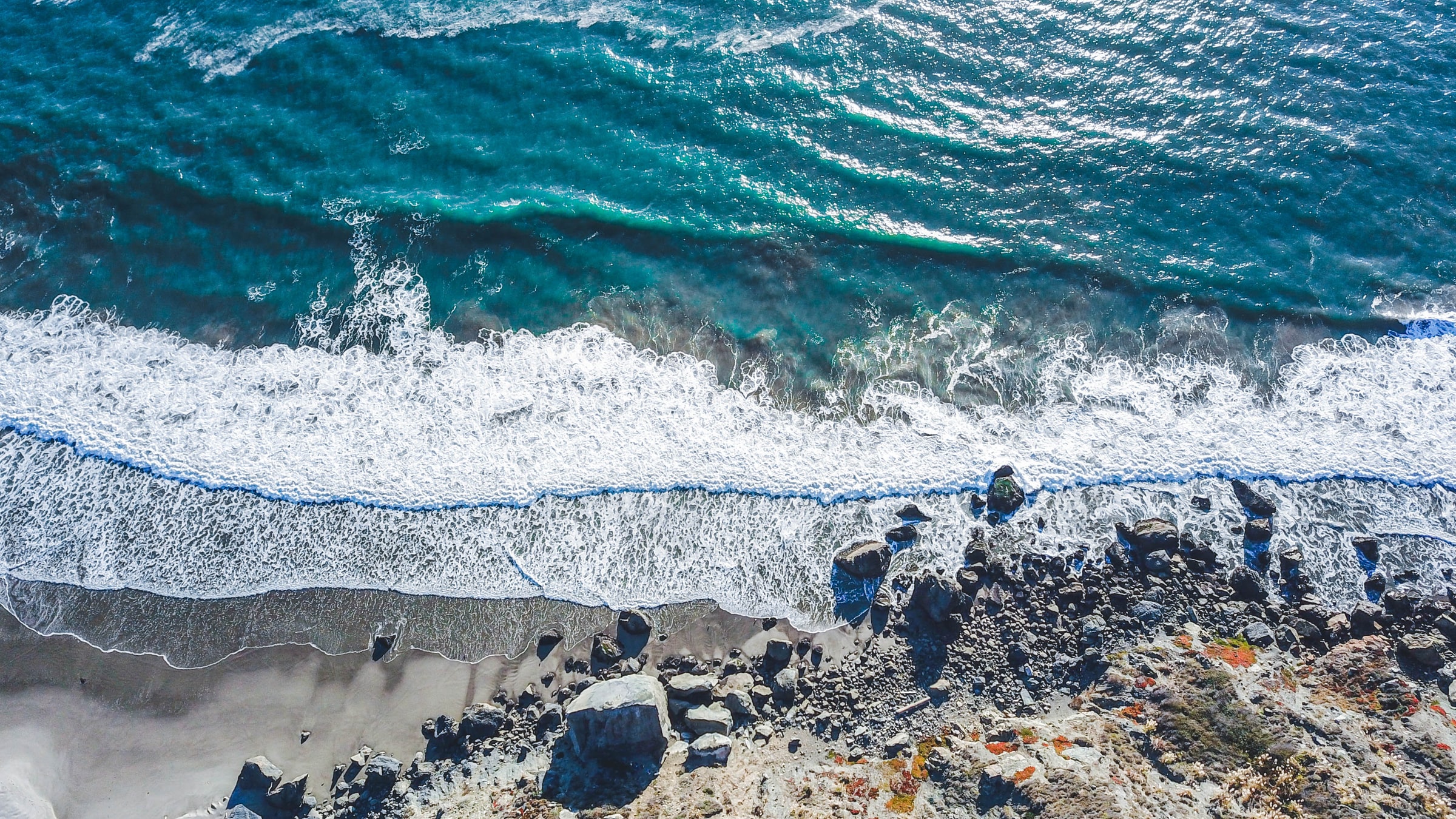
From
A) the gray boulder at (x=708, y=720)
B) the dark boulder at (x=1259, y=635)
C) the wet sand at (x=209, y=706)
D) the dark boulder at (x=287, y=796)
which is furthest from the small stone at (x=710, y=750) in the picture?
the dark boulder at (x=1259, y=635)

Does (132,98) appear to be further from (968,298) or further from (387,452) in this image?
(968,298)

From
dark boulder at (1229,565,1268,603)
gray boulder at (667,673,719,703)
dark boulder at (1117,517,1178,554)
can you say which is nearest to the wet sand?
gray boulder at (667,673,719,703)

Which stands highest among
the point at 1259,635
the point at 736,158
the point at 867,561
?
the point at 736,158

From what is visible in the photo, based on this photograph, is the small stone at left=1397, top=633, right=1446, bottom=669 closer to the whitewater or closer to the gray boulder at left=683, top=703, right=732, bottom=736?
the whitewater

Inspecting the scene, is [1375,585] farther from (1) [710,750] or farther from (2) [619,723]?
(2) [619,723]

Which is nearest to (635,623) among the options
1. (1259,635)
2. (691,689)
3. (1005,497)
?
(691,689)

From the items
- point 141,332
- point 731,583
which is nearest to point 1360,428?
point 731,583

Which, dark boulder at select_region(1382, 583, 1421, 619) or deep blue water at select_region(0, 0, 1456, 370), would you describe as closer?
dark boulder at select_region(1382, 583, 1421, 619)
